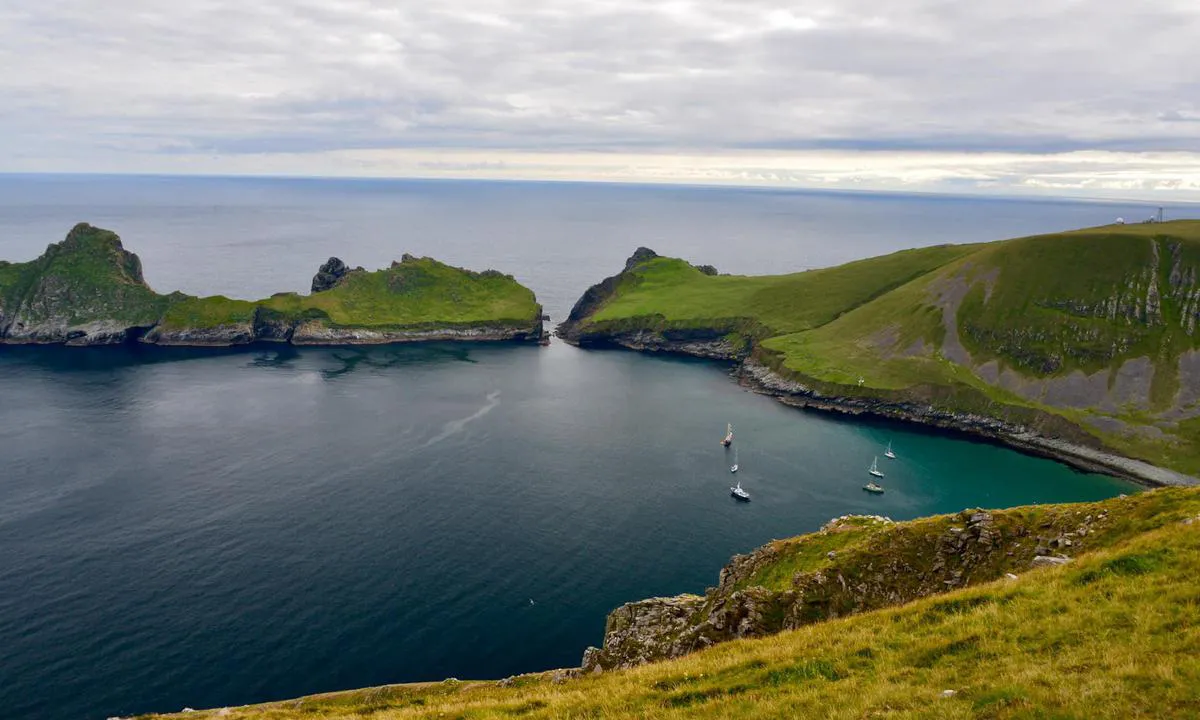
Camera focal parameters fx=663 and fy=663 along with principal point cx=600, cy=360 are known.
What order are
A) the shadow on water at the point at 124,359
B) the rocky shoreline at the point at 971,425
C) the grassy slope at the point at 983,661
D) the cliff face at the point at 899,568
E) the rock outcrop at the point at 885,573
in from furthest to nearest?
the shadow on water at the point at 124,359, the rocky shoreline at the point at 971,425, the rock outcrop at the point at 885,573, the cliff face at the point at 899,568, the grassy slope at the point at 983,661

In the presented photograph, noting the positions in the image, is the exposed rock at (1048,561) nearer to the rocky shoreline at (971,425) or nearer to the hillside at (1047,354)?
the rocky shoreline at (971,425)

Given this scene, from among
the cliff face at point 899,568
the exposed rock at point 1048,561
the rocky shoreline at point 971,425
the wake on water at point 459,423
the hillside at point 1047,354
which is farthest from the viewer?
the hillside at point 1047,354

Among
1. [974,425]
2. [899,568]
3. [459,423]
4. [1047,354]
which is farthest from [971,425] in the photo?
[899,568]

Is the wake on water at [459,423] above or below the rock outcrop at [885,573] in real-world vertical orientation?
below

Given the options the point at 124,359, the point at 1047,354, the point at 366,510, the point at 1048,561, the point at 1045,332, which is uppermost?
the point at 1045,332

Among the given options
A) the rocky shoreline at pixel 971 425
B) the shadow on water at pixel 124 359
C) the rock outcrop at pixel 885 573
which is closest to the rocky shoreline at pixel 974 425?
the rocky shoreline at pixel 971 425

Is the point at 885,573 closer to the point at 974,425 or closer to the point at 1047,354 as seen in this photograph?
the point at 974,425

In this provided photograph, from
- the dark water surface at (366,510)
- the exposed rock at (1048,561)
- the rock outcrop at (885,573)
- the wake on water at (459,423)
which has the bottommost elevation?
the dark water surface at (366,510)
